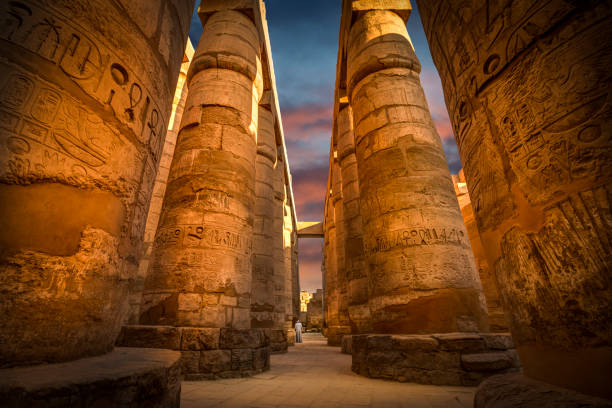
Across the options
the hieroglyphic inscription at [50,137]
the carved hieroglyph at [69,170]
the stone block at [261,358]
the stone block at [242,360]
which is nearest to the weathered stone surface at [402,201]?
the stone block at [261,358]

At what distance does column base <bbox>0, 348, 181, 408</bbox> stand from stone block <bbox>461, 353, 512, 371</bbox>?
2.88 meters

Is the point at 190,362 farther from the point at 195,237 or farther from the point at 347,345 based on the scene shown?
the point at 347,345

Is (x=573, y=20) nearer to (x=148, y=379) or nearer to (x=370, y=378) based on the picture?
(x=148, y=379)

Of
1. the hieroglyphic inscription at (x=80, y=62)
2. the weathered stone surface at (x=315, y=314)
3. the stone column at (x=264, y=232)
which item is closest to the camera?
the hieroglyphic inscription at (x=80, y=62)

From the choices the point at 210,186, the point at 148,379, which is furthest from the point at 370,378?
the point at 210,186

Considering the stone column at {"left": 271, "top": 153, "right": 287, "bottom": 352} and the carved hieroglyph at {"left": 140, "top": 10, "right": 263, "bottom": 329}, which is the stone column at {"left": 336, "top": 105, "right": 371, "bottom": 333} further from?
the carved hieroglyph at {"left": 140, "top": 10, "right": 263, "bottom": 329}

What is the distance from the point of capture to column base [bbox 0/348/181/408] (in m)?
0.92

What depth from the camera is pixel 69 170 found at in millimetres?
1401

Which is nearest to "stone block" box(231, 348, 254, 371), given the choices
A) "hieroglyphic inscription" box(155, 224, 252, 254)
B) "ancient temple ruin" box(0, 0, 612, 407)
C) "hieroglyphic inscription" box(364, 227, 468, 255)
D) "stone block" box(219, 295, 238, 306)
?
"ancient temple ruin" box(0, 0, 612, 407)

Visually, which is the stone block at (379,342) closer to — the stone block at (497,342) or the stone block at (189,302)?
the stone block at (497,342)

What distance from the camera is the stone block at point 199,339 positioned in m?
3.30

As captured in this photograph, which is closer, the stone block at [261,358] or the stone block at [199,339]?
the stone block at [199,339]

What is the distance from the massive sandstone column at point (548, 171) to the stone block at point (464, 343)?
6.24ft

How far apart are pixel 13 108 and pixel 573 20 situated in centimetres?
248
